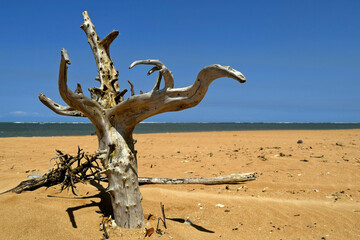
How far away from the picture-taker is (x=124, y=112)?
360cm

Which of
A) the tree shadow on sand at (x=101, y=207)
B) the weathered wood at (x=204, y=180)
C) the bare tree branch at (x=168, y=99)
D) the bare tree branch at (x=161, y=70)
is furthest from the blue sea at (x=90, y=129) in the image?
the bare tree branch at (x=161, y=70)

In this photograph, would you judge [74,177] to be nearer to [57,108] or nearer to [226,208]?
[57,108]

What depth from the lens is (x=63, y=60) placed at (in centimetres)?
295

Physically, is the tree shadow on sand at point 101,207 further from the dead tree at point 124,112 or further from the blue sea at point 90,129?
the blue sea at point 90,129

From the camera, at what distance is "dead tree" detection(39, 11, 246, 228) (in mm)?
3236

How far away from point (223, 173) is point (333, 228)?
3560 millimetres

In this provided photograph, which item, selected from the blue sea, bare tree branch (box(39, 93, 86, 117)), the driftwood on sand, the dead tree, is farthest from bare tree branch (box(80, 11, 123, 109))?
the blue sea

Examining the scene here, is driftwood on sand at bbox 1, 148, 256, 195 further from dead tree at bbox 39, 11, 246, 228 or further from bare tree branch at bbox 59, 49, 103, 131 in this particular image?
bare tree branch at bbox 59, 49, 103, 131

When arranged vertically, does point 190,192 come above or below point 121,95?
below

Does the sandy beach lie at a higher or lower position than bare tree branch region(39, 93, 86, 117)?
lower

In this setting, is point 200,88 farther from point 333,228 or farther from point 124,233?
point 333,228

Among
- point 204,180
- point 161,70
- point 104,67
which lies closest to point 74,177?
point 104,67

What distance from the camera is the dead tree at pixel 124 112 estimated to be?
3236 mm

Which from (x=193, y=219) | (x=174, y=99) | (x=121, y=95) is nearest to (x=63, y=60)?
(x=121, y=95)
